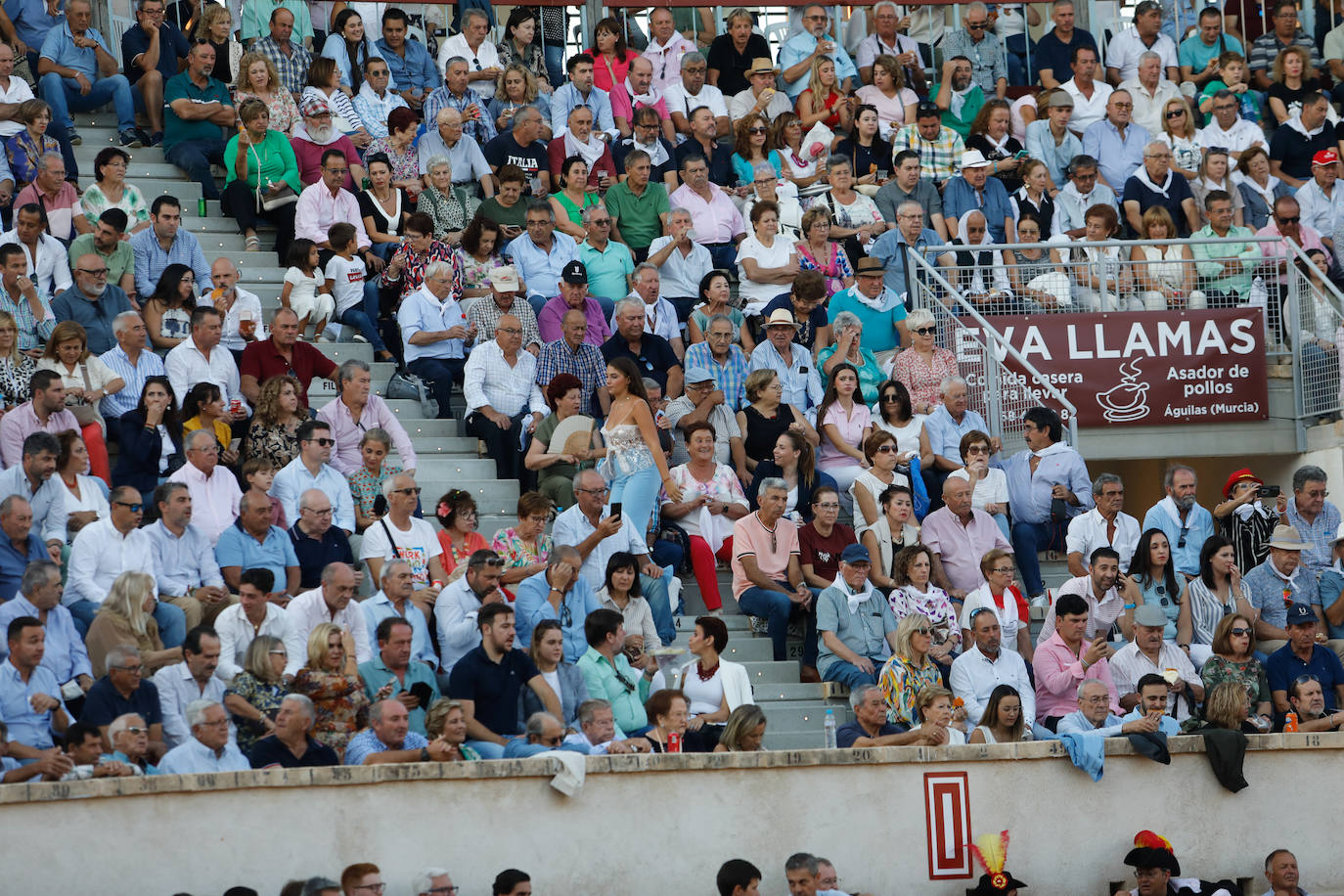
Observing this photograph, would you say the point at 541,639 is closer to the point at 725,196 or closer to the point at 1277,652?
the point at 1277,652

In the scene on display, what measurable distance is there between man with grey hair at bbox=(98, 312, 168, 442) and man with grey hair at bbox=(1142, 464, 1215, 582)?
21.2 feet

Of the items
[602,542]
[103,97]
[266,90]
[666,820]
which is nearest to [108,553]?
[602,542]

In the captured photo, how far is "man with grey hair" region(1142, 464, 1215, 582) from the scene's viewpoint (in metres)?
13.8

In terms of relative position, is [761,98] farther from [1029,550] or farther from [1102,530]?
[1102,530]

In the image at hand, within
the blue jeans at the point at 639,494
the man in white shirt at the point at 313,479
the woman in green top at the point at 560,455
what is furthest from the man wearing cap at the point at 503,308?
the man in white shirt at the point at 313,479

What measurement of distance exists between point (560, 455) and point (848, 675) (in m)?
2.48

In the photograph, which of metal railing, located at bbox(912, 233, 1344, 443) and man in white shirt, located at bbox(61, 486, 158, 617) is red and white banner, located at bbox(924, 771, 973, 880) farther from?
metal railing, located at bbox(912, 233, 1344, 443)

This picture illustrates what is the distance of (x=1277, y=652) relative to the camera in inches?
496

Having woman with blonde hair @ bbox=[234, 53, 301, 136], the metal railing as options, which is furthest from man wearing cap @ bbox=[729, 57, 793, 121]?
woman with blonde hair @ bbox=[234, 53, 301, 136]

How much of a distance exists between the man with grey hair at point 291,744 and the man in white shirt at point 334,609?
32.0 inches

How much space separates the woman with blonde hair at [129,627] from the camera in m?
10.7

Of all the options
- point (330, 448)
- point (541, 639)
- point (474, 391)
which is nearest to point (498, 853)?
point (541, 639)

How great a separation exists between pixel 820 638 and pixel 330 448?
3138 mm

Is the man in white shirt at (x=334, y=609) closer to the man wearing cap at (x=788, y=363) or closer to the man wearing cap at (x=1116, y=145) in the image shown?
the man wearing cap at (x=788, y=363)
